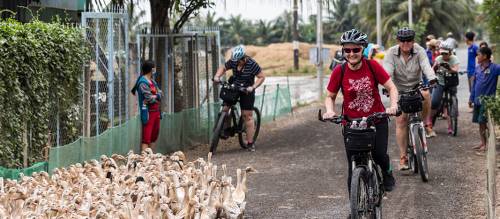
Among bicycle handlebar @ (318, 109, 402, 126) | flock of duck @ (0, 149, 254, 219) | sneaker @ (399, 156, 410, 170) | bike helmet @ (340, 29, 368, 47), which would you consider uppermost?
bike helmet @ (340, 29, 368, 47)

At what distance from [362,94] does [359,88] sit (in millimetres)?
67

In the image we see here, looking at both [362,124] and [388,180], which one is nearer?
[362,124]

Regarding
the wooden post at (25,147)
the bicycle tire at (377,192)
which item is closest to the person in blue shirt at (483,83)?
the bicycle tire at (377,192)

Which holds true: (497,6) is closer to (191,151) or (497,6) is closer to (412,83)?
(412,83)

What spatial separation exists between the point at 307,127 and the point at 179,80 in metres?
3.03

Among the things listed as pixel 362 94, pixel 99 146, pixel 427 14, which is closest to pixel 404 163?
pixel 362 94

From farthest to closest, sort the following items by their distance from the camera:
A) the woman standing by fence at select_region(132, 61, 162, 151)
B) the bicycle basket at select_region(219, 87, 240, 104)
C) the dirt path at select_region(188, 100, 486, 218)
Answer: the bicycle basket at select_region(219, 87, 240, 104), the woman standing by fence at select_region(132, 61, 162, 151), the dirt path at select_region(188, 100, 486, 218)

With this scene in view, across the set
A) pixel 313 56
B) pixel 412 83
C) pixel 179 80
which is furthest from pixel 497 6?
pixel 313 56

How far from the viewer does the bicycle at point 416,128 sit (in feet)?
35.6

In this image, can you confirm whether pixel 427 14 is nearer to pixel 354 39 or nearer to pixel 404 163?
pixel 404 163

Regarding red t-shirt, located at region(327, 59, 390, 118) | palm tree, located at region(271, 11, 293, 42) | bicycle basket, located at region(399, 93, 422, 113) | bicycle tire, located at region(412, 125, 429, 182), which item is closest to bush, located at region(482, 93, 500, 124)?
bicycle tire, located at region(412, 125, 429, 182)

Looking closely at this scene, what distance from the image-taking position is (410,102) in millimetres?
10844

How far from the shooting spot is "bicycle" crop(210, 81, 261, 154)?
14.0 m

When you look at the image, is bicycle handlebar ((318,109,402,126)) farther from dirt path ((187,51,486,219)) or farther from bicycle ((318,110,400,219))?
dirt path ((187,51,486,219))
